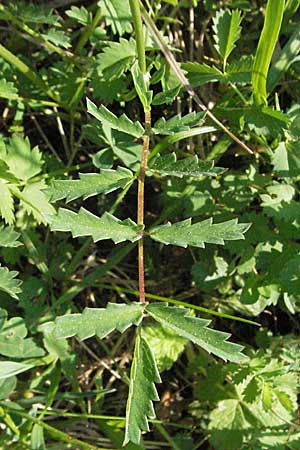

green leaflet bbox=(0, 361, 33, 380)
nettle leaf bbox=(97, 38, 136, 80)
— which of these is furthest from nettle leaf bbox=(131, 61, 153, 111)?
green leaflet bbox=(0, 361, 33, 380)

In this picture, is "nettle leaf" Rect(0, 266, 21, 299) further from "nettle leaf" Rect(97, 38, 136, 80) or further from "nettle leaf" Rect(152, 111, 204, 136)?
"nettle leaf" Rect(97, 38, 136, 80)

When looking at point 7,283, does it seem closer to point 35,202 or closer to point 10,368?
point 35,202

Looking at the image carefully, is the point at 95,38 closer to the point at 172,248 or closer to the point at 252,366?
the point at 172,248

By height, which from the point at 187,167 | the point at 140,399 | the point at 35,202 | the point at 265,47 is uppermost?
the point at 265,47

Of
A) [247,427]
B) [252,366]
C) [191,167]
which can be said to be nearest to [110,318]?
[191,167]

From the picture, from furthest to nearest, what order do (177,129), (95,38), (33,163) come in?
(95,38)
(33,163)
(177,129)

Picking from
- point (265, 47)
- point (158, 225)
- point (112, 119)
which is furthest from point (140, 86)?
point (158, 225)

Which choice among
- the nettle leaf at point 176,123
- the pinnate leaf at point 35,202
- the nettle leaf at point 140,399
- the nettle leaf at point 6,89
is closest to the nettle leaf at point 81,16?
the nettle leaf at point 6,89
